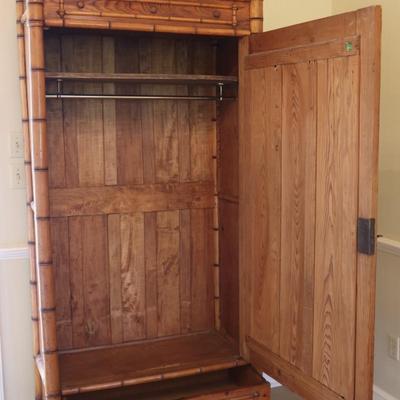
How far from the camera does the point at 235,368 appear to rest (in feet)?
7.96

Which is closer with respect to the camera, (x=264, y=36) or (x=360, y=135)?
(x=360, y=135)

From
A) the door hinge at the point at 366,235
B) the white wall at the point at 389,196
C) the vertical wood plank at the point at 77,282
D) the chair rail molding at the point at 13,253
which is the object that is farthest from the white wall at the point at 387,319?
the chair rail molding at the point at 13,253

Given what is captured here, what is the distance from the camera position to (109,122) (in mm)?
2432

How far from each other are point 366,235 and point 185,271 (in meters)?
1.07

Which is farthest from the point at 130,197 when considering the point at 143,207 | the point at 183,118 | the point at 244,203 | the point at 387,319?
the point at 387,319

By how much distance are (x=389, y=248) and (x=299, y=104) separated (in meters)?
0.89

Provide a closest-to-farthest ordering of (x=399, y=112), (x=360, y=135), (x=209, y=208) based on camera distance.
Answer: (x=360, y=135)
(x=399, y=112)
(x=209, y=208)

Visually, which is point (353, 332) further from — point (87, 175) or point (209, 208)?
point (87, 175)

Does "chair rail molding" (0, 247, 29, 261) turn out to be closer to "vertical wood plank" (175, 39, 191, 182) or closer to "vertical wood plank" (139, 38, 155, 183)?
"vertical wood plank" (139, 38, 155, 183)

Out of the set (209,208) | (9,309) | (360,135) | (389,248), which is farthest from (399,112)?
(9,309)

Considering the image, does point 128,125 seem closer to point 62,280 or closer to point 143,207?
point 143,207

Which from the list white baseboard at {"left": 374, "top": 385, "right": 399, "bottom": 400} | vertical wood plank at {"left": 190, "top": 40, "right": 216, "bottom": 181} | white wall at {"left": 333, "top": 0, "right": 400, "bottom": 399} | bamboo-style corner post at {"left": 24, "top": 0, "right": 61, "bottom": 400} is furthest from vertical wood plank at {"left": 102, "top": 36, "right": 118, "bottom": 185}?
white baseboard at {"left": 374, "top": 385, "right": 399, "bottom": 400}

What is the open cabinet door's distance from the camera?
174 cm

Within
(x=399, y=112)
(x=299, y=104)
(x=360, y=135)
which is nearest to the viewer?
(x=360, y=135)
